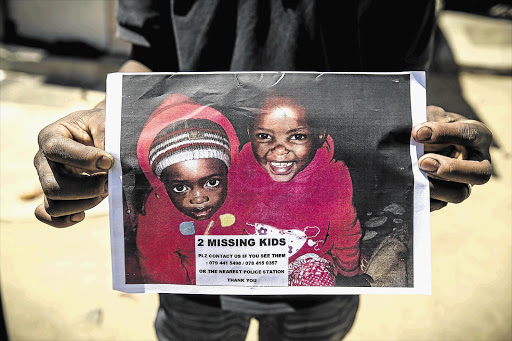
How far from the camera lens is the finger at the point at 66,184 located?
76 centimetres

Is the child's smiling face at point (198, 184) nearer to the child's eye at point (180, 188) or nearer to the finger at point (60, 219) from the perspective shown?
the child's eye at point (180, 188)

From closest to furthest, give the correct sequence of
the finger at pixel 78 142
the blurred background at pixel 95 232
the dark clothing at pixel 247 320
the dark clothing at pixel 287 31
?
the finger at pixel 78 142 → the dark clothing at pixel 287 31 → the dark clothing at pixel 247 320 → the blurred background at pixel 95 232

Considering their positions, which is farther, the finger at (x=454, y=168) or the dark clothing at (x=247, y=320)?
the dark clothing at (x=247, y=320)

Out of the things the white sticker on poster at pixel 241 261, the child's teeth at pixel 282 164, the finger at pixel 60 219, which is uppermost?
the child's teeth at pixel 282 164

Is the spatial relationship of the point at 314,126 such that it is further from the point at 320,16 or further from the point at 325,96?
the point at 320,16

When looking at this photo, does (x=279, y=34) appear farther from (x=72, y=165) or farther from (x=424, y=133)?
(x=72, y=165)

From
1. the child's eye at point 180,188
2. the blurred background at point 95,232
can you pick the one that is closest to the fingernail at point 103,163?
the child's eye at point 180,188

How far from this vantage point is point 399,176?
30.7 inches

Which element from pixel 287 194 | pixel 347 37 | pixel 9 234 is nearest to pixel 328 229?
pixel 287 194

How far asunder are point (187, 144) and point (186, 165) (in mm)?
35

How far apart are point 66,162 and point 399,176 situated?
0.54 meters

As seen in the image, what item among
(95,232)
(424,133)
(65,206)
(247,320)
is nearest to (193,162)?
(65,206)

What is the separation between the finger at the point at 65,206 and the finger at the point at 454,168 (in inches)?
22.3

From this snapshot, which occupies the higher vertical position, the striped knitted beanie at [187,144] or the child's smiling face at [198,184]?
the striped knitted beanie at [187,144]
